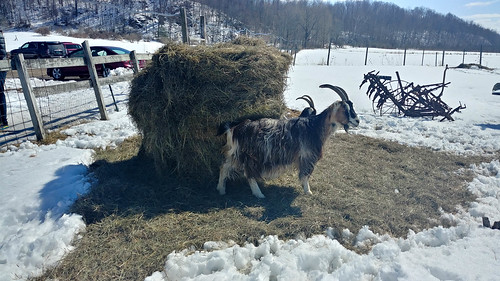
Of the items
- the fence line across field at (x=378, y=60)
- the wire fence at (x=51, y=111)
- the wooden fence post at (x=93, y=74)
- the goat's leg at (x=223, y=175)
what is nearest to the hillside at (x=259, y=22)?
the fence line across field at (x=378, y=60)

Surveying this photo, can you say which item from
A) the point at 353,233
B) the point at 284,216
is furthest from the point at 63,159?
the point at 353,233

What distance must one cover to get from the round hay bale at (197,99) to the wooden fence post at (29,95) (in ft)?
9.74

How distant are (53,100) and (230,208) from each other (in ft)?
31.2

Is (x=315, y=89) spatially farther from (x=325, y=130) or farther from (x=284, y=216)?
(x=284, y=216)

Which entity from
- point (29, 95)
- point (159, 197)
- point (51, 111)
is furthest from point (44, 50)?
point (159, 197)

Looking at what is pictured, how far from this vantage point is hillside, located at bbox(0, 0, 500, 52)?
172 ft

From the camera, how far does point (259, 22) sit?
6141cm

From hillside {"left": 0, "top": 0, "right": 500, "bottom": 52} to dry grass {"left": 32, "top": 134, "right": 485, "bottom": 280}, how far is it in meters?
27.4

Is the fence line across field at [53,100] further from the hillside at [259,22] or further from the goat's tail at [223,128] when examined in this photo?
the hillside at [259,22]

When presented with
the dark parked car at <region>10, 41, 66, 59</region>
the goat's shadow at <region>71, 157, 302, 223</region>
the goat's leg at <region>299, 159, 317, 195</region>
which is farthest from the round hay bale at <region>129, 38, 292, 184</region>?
the dark parked car at <region>10, 41, 66, 59</region>

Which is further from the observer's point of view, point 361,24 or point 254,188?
point 361,24

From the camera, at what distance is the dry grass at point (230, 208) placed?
334 cm

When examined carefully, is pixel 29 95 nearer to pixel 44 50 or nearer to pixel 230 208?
pixel 230 208

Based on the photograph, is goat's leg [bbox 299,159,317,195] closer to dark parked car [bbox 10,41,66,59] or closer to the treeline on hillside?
dark parked car [bbox 10,41,66,59]
